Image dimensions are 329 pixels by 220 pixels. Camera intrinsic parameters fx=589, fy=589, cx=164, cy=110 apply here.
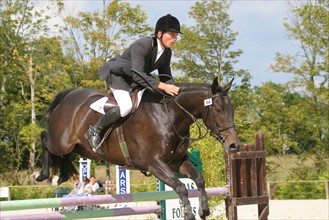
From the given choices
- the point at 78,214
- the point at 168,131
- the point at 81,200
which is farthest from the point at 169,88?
the point at 78,214

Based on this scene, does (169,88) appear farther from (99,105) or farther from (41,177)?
(41,177)

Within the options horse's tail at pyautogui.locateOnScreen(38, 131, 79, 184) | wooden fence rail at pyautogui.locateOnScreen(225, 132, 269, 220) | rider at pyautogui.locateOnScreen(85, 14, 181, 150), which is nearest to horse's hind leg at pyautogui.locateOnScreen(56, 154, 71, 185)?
horse's tail at pyautogui.locateOnScreen(38, 131, 79, 184)

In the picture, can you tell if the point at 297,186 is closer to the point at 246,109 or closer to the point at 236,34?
the point at 246,109

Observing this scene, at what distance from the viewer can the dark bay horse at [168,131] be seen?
525cm

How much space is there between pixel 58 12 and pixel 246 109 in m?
9.20

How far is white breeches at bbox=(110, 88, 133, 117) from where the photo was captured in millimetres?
5543

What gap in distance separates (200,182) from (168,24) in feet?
4.97

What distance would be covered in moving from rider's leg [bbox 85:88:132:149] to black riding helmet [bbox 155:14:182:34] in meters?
0.71

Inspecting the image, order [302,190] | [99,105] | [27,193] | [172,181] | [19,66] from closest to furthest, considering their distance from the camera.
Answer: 1. [172,181]
2. [99,105]
3. [27,193]
4. [302,190]
5. [19,66]

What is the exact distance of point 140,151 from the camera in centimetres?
551

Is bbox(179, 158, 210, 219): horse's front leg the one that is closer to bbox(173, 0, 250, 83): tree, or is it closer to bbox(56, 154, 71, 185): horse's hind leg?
bbox(56, 154, 71, 185): horse's hind leg

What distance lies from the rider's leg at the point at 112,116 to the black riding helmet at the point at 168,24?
71cm

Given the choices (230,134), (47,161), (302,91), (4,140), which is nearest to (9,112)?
(4,140)

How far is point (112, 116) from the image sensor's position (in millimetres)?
5602
